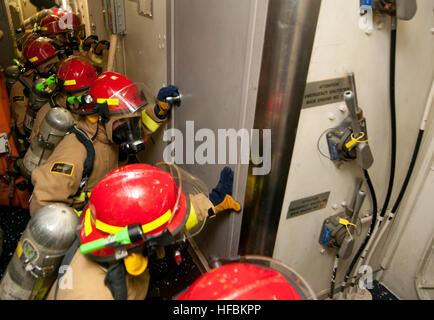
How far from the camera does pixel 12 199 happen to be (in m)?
2.96

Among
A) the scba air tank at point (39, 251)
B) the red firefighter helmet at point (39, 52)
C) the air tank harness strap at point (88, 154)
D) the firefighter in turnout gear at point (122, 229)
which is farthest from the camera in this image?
the red firefighter helmet at point (39, 52)

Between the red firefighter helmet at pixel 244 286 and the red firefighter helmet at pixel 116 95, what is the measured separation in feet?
4.34

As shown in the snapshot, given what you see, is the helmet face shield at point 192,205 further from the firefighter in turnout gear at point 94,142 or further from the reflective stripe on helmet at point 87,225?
the firefighter in turnout gear at point 94,142

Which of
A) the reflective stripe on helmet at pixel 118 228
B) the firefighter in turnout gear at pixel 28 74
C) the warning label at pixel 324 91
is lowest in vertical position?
the firefighter in turnout gear at pixel 28 74

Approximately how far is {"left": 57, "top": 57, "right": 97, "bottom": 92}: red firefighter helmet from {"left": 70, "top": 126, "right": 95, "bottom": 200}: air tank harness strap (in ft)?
1.78

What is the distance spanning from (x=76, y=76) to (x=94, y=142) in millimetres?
634

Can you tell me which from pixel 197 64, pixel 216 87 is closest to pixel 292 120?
pixel 216 87

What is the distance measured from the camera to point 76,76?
7.89ft

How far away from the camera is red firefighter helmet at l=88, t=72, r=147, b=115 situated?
79.9 inches

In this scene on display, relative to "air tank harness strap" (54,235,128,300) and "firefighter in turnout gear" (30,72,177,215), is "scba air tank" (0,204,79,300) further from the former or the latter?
"firefighter in turnout gear" (30,72,177,215)

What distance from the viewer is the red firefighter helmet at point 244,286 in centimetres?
97

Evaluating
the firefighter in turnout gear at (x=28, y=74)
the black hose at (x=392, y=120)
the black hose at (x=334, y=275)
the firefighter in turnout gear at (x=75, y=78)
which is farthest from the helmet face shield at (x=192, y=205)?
the firefighter in turnout gear at (x=28, y=74)

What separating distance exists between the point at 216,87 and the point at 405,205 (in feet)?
4.85
